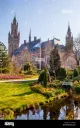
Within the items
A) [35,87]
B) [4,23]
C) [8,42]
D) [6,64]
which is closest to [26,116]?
[35,87]

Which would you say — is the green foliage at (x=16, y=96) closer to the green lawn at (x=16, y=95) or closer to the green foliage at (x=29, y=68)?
the green lawn at (x=16, y=95)

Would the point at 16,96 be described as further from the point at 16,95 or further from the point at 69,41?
the point at 69,41

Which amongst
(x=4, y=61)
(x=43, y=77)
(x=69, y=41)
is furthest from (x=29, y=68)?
(x=69, y=41)

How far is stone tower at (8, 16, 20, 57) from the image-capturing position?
258 centimetres

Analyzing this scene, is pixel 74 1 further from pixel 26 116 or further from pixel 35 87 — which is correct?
pixel 26 116

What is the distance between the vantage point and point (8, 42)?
2.62 meters

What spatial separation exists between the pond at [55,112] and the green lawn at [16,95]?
10cm

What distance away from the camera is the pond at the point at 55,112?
241 centimetres

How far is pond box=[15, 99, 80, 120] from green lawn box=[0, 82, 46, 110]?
10 cm

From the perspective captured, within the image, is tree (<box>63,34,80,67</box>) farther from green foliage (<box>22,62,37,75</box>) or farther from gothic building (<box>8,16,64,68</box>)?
green foliage (<box>22,62,37,75</box>)

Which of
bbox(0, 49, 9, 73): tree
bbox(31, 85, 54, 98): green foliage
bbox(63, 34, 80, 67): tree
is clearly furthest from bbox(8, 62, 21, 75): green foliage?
bbox(63, 34, 80, 67): tree

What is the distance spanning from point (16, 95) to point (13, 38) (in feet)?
1.85

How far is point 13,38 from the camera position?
8.55ft

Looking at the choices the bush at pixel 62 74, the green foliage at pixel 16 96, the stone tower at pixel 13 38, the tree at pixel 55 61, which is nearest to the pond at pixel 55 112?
the green foliage at pixel 16 96
